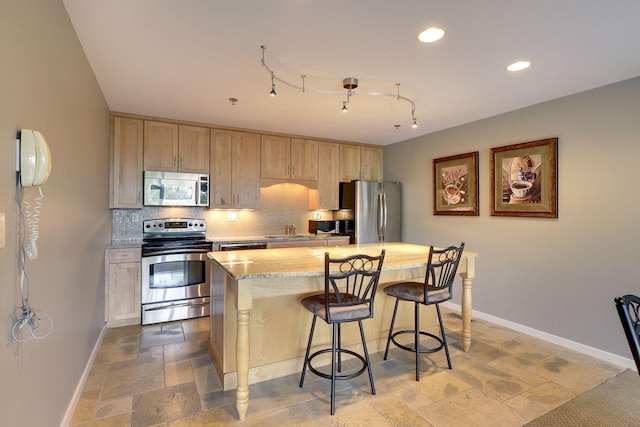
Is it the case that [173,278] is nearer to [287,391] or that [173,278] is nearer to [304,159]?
[287,391]

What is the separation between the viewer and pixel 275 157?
4.64 metres

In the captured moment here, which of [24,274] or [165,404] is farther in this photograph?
[165,404]

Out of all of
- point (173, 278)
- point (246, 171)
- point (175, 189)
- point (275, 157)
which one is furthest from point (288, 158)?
point (173, 278)

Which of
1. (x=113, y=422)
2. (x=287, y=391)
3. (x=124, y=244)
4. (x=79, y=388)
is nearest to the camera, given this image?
(x=113, y=422)

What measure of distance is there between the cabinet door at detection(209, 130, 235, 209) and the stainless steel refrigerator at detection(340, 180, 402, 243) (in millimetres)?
1794

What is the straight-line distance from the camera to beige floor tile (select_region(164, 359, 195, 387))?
244 cm

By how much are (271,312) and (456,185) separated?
2.99 meters

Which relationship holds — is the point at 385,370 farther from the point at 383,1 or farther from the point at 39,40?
the point at 39,40

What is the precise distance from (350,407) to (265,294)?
943 millimetres

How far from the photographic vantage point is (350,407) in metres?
2.14

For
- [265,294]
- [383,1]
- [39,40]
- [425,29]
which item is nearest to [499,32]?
[425,29]

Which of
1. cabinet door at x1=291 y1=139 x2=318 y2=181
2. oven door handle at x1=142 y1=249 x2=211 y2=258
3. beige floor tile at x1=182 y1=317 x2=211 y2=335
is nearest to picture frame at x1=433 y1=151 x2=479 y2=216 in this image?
cabinet door at x1=291 y1=139 x2=318 y2=181

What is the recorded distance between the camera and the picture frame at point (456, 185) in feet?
13.2

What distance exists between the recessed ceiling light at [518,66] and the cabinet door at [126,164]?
153 inches
